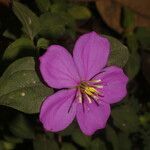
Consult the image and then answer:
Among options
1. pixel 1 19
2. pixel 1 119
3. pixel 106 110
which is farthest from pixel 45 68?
pixel 1 19

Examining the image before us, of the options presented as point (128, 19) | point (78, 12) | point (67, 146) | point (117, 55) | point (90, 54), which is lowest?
point (67, 146)

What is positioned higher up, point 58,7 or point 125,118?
point 58,7

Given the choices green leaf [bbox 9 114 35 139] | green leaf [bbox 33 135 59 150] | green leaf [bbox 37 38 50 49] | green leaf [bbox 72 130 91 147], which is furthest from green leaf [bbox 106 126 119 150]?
green leaf [bbox 37 38 50 49]

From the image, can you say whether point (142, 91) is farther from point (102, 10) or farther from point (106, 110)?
point (106, 110)

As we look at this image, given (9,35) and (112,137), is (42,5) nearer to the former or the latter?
(9,35)

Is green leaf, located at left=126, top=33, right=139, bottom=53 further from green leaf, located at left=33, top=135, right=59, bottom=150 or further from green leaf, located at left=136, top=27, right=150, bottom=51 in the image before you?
green leaf, located at left=33, top=135, right=59, bottom=150

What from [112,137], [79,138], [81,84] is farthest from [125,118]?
[81,84]
